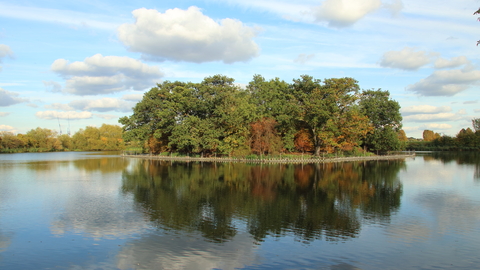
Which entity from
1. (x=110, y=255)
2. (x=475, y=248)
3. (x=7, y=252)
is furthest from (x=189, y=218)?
(x=475, y=248)

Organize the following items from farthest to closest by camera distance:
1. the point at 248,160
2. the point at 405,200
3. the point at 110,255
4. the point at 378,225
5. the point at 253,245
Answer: the point at 248,160 → the point at 405,200 → the point at 378,225 → the point at 253,245 → the point at 110,255

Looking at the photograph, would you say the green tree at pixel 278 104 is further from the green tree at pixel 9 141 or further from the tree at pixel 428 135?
the tree at pixel 428 135

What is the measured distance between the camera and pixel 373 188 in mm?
23328

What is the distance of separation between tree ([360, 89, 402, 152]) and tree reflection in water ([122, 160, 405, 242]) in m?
35.6

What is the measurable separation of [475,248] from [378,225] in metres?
3.46

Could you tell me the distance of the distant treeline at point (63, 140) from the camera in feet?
298

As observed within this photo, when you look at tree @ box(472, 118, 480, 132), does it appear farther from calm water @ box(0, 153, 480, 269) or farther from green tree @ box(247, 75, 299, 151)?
calm water @ box(0, 153, 480, 269)

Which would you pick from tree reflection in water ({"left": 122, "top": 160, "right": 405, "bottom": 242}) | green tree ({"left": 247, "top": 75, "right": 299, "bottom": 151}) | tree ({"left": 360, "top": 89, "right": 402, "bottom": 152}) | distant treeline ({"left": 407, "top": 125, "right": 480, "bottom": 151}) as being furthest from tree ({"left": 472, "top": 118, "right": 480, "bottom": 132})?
tree reflection in water ({"left": 122, "top": 160, "right": 405, "bottom": 242})

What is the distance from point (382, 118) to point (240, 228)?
5573 cm

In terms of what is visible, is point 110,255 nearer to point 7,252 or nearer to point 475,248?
point 7,252

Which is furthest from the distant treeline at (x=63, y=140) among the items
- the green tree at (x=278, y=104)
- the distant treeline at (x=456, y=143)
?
the distant treeline at (x=456, y=143)

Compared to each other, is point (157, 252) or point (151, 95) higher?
point (151, 95)

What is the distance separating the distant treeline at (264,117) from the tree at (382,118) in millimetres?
170

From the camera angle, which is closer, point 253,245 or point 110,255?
point 110,255
